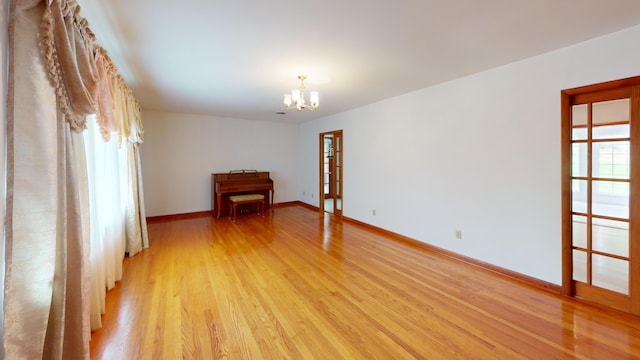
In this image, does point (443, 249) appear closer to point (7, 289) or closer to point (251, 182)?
point (7, 289)

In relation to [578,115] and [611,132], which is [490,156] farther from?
[611,132]

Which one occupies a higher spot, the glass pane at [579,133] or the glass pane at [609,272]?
the glass pane at [579,133]

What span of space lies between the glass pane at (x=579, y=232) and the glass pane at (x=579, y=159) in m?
0.43

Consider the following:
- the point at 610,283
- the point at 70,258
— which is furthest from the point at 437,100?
the point at 70,258

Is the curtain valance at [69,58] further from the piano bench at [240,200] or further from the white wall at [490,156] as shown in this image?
the piano bench at [240,200]

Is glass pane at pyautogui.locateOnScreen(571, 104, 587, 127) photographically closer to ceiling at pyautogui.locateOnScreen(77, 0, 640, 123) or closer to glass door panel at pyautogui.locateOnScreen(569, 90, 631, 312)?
glass door panel at pyautogui.locateOnScreen(569, 90, 631, 312)

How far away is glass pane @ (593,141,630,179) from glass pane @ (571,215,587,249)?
0.45 m

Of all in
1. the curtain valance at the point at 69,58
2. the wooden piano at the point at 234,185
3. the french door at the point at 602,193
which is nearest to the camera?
the curtain valance at the point at 69,58

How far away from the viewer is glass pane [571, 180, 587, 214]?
2404 millimetres

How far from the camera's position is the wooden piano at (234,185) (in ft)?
18.4

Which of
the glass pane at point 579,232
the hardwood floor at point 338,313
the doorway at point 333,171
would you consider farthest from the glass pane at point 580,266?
the doorway at point 333,171

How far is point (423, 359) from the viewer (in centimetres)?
166

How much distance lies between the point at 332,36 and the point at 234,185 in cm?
433

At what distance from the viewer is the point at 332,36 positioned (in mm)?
2123
